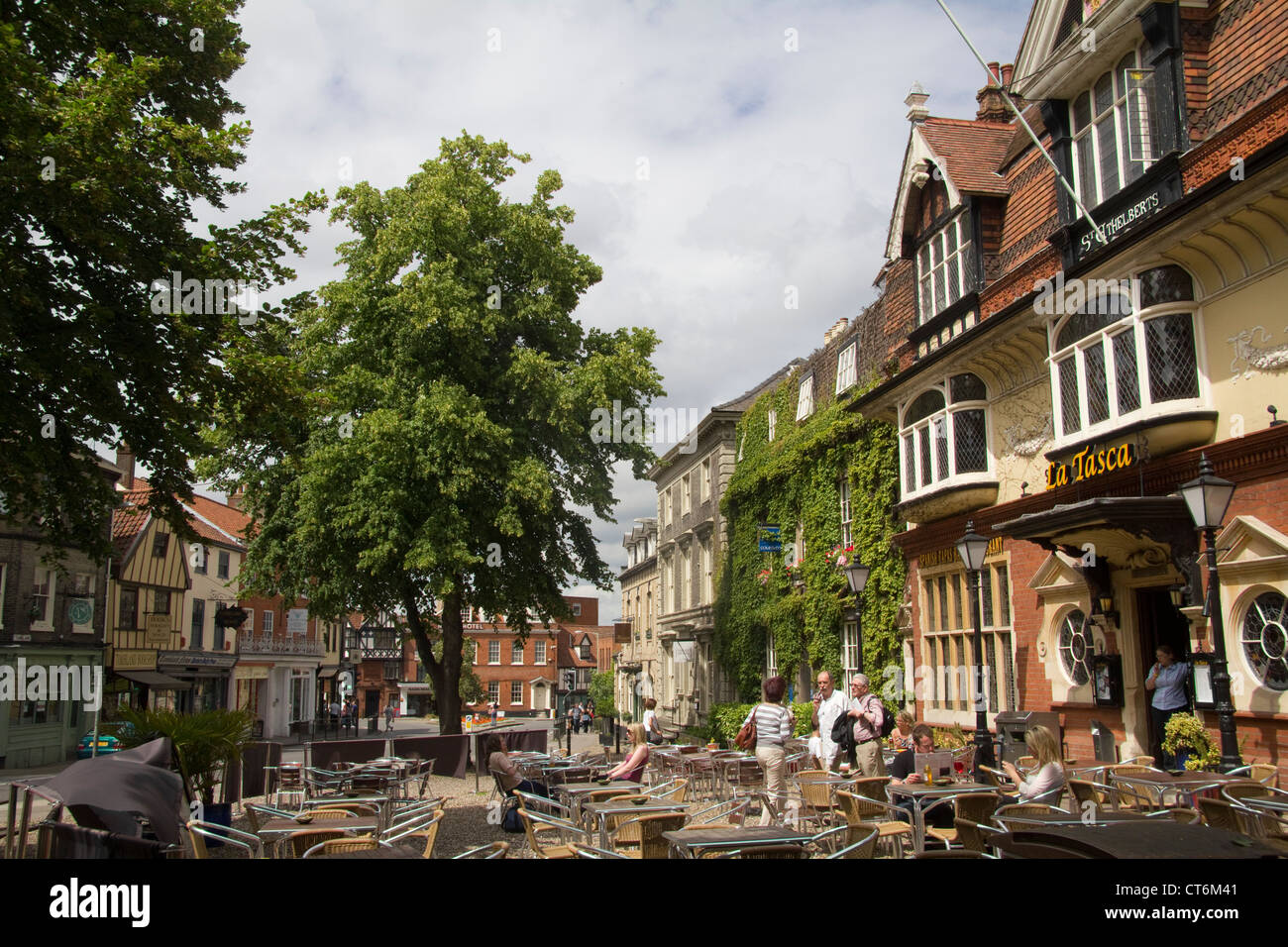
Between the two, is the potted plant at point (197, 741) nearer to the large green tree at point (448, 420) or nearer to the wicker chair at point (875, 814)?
the wicker chair at point (875, 814)

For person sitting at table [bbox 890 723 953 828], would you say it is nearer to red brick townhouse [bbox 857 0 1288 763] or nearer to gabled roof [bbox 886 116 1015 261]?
red brick townhouse [bbox 857 0 1288 763]

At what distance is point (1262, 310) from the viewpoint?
35.7ft

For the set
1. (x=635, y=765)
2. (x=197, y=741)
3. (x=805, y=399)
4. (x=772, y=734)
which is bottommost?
(x=635, y=765)

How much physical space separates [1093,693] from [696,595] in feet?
78.2

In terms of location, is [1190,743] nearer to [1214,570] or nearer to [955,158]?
[1214,570]

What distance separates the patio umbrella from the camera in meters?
7.02

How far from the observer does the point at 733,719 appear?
90.5 ft

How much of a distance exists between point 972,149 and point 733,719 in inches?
632

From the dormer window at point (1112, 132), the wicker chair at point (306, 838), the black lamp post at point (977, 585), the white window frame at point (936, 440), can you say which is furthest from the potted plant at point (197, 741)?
the dormer window at point (1112, 132)

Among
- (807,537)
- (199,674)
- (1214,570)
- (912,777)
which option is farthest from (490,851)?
(199,674)

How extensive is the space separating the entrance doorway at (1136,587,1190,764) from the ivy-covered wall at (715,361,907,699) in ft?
19.7

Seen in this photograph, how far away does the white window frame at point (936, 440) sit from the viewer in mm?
16516

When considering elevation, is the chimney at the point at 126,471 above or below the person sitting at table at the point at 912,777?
above

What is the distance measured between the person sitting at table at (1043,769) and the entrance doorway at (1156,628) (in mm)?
5844
